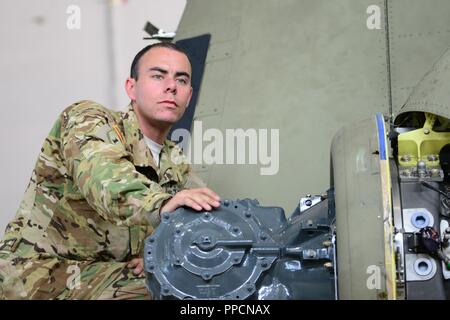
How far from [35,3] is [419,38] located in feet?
12.2

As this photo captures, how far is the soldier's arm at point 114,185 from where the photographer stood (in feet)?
7.29

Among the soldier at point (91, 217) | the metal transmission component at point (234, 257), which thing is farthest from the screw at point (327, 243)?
the soldier at point (91, 217)

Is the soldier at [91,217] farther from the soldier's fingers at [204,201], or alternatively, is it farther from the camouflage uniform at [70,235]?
the soldier's fingers at [204,201]

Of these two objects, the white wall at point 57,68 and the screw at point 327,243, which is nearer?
the screw at point 327,243

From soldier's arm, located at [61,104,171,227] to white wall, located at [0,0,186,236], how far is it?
12.2 ft

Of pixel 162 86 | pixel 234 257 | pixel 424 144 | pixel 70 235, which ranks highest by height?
pixel 162 86

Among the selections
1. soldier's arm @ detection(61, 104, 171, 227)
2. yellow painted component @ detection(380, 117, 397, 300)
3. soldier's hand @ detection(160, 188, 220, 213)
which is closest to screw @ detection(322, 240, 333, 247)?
yellow painted component @ detection(380, 117, 397, 300)

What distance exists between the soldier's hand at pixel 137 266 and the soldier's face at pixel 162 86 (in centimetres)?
51

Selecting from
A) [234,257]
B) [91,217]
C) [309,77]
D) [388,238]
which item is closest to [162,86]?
[91,217]

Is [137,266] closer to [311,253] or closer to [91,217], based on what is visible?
[91,217]

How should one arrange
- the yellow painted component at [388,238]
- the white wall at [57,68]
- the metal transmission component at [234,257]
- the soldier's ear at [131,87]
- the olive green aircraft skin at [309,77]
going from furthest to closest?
the white wall at [57,68] → the olive green aircraft skin at [309,77] → the soldier's ear at [131,87] → the metal transmission component at [234,257] → the yellow painted component at [388,238]

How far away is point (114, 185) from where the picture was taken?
2227 mm

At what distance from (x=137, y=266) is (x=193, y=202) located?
2.20 ft

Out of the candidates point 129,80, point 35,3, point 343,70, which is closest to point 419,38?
point 343,70
